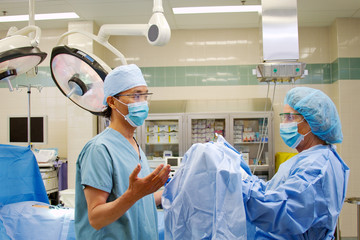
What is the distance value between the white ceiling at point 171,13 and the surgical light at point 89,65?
2.26 meters

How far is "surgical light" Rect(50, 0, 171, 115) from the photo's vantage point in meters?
1.76

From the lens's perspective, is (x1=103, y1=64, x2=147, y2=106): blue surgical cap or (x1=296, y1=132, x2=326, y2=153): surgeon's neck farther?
(x1=296, y1=132, x2=326, y2=153): surgeon's neck

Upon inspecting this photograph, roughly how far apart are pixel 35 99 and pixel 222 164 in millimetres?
4407

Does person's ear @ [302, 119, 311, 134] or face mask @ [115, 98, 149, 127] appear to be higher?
face mask @ [115, 98, 149, 127]

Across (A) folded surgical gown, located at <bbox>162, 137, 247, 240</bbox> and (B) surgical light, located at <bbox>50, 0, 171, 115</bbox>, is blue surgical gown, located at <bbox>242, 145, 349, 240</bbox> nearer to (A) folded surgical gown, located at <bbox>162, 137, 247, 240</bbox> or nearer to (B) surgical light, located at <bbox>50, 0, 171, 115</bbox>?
(A) folded surgical gown, located at <bbox>162, 137, 247, 240</bbox>

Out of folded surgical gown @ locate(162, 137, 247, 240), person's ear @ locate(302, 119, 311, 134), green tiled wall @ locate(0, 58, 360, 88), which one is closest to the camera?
folded surgical gown @ locate(162, 137, 247, 240)

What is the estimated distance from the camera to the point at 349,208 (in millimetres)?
4449

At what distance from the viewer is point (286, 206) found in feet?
4.15

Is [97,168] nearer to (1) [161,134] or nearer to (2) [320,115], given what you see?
(2) [320,115]

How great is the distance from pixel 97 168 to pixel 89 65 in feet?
2.36

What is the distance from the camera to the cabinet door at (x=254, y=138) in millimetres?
4223

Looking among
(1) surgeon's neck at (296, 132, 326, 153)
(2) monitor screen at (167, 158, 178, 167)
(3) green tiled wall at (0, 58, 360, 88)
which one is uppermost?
(3) green tiled wall at (0, 58, 360, 88)

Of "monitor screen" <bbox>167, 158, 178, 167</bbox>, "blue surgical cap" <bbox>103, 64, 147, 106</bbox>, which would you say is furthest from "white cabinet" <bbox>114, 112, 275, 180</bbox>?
"blue surgical cap" <bbox>103, 64, 147, 106</bbox>

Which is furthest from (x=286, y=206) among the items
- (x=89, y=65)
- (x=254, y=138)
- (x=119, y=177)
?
(x=254, y=138)
